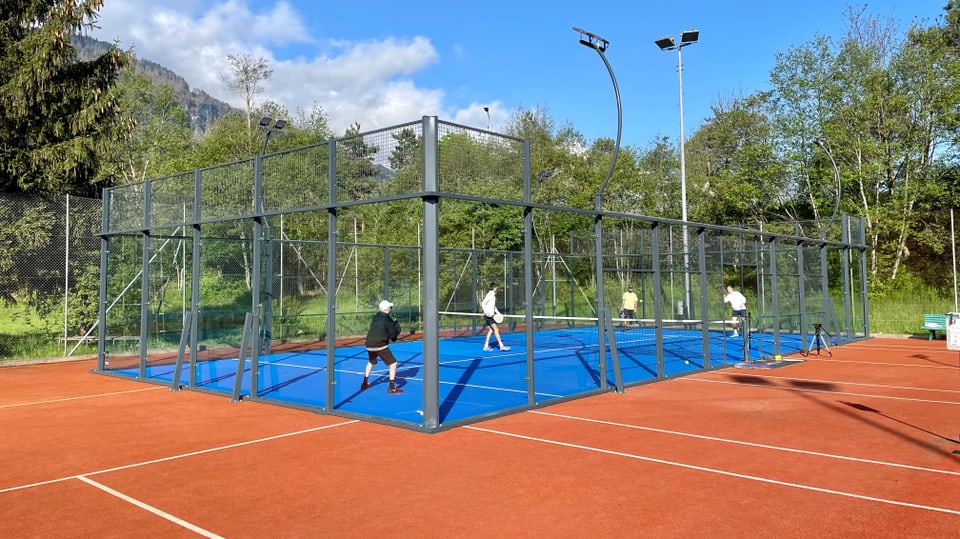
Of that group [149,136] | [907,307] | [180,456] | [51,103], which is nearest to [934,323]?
[907,307]

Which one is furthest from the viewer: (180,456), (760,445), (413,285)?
(413,285)

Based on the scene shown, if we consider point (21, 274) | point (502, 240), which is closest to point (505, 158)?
point (21, 274)

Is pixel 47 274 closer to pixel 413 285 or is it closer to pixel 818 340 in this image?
pixel 413 285

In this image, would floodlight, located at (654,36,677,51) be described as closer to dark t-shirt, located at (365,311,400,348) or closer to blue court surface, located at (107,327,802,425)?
blue court surface, located at (107,327,802,425)

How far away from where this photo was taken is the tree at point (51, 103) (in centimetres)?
1756

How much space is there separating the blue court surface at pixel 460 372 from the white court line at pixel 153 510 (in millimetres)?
3412

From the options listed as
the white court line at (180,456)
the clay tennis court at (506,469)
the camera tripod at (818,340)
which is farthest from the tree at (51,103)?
the camera tripod at (818,340)

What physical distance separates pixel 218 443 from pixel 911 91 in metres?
29.9

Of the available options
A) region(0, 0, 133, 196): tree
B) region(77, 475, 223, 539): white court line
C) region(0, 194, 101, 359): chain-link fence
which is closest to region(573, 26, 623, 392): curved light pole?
region(77, 475, 223, 539): white court line

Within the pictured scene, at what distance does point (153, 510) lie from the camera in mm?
5141

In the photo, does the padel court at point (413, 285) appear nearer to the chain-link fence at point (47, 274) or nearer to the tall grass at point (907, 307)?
the chain-link fence at point (47, 274)

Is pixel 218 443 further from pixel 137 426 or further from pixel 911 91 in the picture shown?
pixel 911 91

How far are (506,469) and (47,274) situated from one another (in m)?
14.6

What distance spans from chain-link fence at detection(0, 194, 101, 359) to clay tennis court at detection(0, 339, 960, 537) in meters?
6.08
